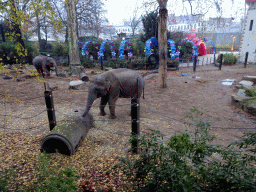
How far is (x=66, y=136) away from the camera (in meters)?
3.59

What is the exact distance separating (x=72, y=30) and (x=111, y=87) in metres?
8.60

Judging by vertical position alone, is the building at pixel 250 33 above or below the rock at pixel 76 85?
above

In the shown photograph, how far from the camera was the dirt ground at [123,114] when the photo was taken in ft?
14.1

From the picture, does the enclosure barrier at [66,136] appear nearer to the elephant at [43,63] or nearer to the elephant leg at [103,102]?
the elephant leg at [103,102]

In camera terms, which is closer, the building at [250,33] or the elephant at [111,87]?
the elephant at [111,87]

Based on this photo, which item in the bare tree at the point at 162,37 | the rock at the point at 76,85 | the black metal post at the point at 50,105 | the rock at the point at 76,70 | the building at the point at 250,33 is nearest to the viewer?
the black metal post at the point at 50,105

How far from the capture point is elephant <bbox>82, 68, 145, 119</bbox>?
470 cm

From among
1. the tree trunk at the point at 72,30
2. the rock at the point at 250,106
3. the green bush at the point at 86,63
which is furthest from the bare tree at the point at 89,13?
the rock at the point at 250,106

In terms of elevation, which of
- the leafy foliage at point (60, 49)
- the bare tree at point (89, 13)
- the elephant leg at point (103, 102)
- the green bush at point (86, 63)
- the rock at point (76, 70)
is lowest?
the elephant leg at point (103, 102)

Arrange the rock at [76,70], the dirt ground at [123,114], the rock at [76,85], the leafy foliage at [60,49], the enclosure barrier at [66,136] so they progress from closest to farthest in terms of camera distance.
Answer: the enclosure barrier at [66,136]
the dirt ground at [123,114]
the rock at [76,85]
the rock at [76,70]
the leafy foliage at [60,49]

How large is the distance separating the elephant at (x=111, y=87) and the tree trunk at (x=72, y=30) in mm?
8034

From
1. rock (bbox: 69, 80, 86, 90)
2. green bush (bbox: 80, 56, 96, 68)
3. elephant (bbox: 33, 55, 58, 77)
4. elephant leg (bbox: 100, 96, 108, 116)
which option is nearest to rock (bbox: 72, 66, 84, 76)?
elephant (bbox: 33, 55, 58, 77)

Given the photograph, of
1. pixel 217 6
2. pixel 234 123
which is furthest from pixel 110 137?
pixel 217 6

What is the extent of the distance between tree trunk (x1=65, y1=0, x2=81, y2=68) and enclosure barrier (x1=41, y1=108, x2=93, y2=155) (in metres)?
9.31
